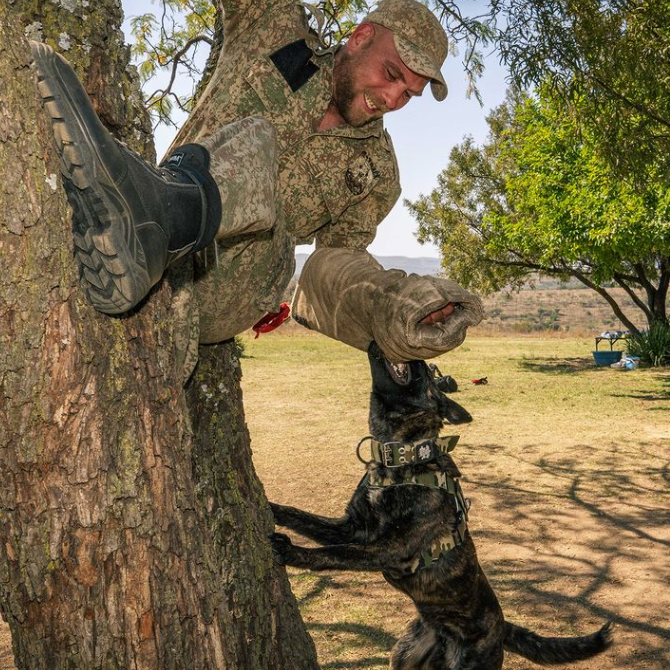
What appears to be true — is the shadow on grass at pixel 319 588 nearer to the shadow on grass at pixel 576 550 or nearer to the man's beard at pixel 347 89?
the shadow on grass at pixel 576 550

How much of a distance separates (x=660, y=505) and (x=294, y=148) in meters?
5.76

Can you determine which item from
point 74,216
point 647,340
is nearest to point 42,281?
point 74,216

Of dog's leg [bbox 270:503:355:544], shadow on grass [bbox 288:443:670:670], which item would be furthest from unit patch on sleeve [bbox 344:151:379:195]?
shadow on grass [bbox 288:443:670:670]

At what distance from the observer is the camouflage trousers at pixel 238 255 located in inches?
76.5

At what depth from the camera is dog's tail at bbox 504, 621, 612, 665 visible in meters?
3.52

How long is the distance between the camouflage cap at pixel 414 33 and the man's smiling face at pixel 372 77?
0.04 m

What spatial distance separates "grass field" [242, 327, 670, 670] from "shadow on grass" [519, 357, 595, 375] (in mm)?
2293

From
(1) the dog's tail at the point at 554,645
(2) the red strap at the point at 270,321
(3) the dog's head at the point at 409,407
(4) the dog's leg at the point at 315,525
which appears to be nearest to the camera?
(2) the red strap at the point at 270,321

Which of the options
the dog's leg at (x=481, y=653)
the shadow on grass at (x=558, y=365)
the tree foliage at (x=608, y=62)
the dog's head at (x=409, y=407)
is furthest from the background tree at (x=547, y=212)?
the dog's leg at (x=481, y=653)

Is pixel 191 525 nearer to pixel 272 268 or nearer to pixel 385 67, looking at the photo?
pixel 272 268

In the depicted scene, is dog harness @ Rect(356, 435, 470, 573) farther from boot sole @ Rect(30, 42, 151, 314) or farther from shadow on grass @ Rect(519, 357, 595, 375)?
shadow on grass @ Rect(519, 357, 595, 375)

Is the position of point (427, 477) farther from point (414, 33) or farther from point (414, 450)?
point (414, 33)

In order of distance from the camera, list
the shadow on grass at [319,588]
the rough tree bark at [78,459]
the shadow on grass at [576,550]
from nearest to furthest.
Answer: the rough tree bark at [78,459] < the shadow on grass at [576,550] < the shadow on grass at [319,588]

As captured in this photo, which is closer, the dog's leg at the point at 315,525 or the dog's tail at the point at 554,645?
the dog's tail at the point at 554,645
